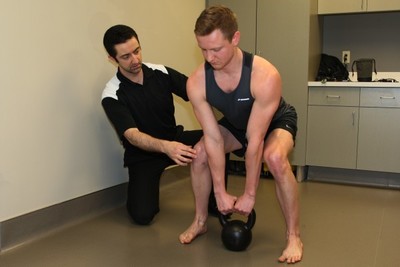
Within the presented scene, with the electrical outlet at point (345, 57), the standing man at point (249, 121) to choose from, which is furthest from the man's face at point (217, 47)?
the electrical outlet at point (345, 57)

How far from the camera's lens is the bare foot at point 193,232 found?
225 cm

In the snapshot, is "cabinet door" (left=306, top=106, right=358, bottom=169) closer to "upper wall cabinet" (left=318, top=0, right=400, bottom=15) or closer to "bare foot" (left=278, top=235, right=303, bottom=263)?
"upper wall cabinet" (left=318, top=0, right=400, bottom=15)

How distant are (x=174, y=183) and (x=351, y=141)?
149 cm

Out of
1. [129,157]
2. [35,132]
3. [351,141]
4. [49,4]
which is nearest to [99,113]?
[129,157]

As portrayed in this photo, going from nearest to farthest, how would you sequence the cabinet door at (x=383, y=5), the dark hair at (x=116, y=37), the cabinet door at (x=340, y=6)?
1. the dark hair at (x=116, y=37)
2. the cabinet door at (x=383, y=5)
3. the cabinet door at (x=340, y=6)

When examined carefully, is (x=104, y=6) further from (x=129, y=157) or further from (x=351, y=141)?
(x=351, y=141)

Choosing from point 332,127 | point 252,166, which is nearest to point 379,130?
point 332,127

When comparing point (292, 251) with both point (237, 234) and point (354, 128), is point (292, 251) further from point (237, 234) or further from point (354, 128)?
point (354, 128)

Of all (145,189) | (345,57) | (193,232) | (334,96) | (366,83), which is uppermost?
(345,57)

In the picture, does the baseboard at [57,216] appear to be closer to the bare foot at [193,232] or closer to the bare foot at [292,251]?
the bare foot at [193,232]

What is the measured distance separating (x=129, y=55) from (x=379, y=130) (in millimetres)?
2120

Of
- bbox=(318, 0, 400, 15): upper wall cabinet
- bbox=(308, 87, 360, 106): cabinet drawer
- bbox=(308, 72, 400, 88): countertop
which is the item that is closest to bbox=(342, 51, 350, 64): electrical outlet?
bbox=(308, 72, 400, 88): countertop

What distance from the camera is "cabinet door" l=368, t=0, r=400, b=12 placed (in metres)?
3.46

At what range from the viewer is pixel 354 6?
11.8 ft
